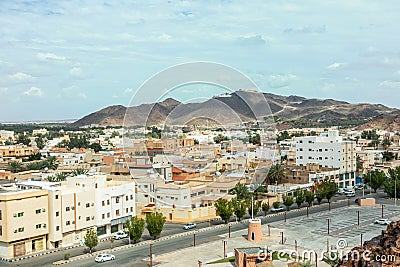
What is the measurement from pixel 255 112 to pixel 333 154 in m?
20.5

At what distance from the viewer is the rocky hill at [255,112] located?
4896 centimetres

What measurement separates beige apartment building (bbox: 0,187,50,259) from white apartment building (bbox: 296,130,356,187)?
22.8m

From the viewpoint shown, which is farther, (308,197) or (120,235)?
(308,197)

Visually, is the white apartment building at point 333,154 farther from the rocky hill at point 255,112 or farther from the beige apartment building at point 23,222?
the beige apartment building at point 23,222

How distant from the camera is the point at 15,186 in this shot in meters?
21.7

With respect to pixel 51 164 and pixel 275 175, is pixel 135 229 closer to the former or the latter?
pixel 275 175

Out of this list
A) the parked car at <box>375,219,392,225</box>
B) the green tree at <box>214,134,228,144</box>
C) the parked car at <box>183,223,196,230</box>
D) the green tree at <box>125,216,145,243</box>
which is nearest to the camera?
the green tree at <box>125,216,145,243</box>

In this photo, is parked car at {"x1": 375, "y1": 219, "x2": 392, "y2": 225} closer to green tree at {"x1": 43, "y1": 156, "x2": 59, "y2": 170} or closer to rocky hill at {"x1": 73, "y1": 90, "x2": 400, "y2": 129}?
rocky hill at {"x1": 73, "y1": 90, "x2": 400, "y2": 129}

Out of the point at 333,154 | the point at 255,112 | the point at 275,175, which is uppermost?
the point at 255,112

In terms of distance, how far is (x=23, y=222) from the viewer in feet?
60.0

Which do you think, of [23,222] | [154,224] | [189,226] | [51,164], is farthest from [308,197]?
[51,164]

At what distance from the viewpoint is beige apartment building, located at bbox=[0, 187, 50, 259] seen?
17.9 m

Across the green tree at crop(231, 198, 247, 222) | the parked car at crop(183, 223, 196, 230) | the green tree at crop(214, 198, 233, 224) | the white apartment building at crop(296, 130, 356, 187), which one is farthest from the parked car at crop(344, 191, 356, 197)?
the parked car at crop(183, 223, 196, 230)

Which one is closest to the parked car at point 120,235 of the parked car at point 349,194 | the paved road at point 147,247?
the paved road at point 147,247
